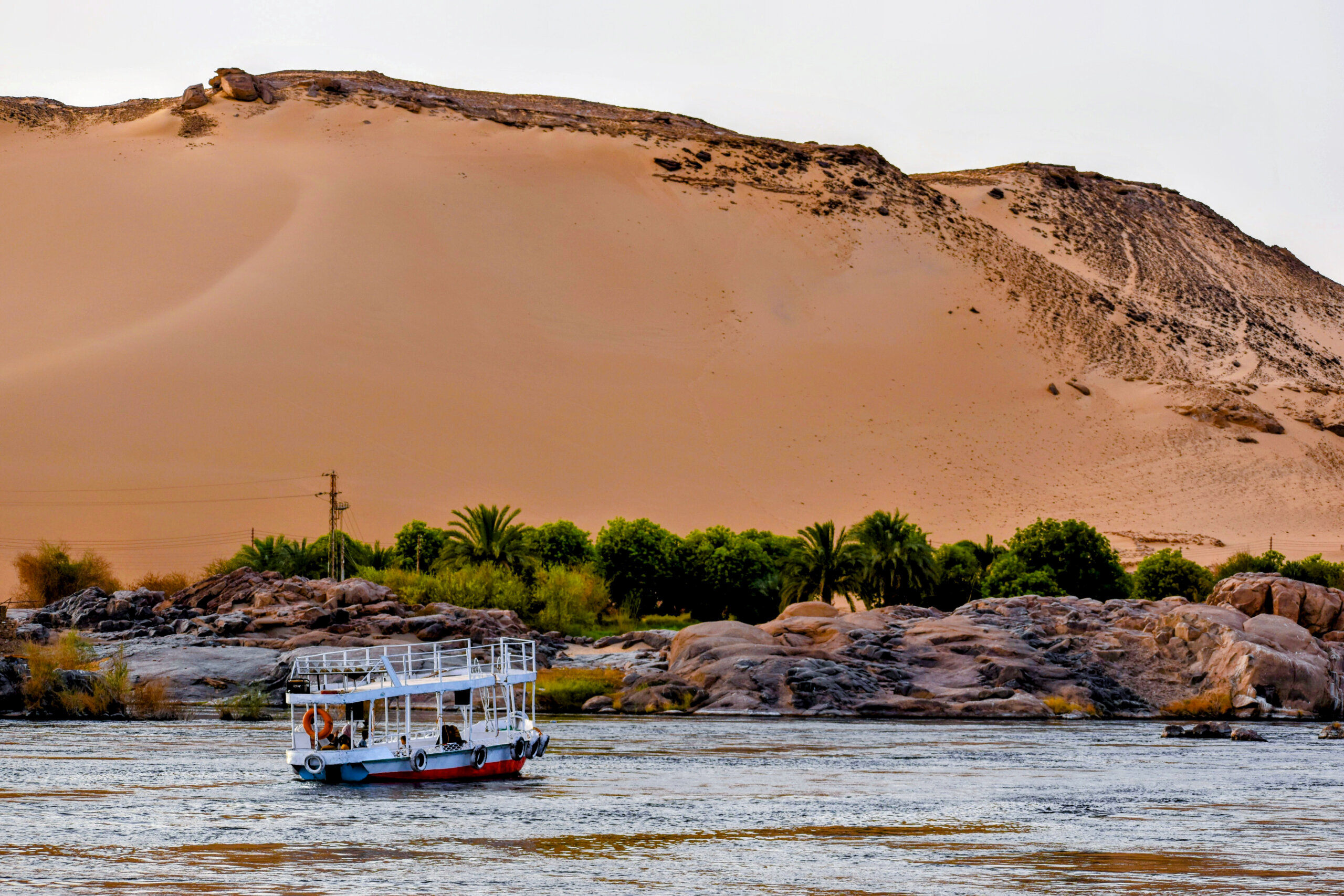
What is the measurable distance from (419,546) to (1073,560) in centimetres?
2909

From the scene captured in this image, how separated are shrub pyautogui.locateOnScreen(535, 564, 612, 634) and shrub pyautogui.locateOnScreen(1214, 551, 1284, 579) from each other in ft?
99.7

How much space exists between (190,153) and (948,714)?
10532 centimetres

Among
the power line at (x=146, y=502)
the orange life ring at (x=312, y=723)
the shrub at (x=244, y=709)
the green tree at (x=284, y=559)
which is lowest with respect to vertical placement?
the shrub at (x=244, y=709)

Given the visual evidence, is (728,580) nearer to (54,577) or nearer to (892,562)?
(892,562)

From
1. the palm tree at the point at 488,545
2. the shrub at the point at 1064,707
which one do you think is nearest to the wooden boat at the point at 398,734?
the shrub at the point at 1064,707

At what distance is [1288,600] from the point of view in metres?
56.4

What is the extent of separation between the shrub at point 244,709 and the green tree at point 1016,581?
30773 mm

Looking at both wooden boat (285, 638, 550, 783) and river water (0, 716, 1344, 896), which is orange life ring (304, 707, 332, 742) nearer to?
wooden boat (285, 638, 550, 783)

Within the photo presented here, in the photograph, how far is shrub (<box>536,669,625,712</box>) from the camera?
49.1 meters

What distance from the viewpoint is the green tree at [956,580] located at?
69275mm

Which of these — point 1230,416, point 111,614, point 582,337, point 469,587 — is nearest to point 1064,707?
point 469,587

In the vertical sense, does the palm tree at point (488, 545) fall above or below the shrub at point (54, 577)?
above

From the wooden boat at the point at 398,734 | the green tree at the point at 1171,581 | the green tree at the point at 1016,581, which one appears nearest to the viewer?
the wooden boat at the point at 398,734

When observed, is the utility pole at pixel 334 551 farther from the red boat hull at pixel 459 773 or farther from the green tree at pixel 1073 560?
the red boat hull at pixel 459 773
